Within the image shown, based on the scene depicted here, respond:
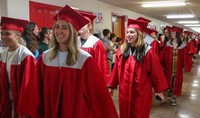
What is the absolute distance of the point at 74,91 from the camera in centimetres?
180

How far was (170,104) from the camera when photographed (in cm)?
512

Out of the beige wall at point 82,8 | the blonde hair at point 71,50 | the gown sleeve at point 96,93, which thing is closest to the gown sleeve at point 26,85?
the blonde hair at point 71,50

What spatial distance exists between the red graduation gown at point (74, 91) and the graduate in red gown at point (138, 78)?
87 cm

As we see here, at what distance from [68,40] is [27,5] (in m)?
3.58

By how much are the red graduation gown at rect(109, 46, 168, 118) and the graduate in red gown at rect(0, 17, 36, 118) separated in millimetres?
1064

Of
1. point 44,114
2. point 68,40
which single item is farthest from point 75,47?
point 44,114

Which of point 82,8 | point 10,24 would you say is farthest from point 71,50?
point 82,8

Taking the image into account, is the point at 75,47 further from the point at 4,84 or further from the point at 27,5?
the point at 27,5

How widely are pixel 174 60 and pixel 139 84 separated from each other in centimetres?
274

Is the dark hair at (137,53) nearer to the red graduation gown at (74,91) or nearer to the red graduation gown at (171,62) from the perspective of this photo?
the red graduation gown at (74,91)

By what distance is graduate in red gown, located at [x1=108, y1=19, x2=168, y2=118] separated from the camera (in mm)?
2725

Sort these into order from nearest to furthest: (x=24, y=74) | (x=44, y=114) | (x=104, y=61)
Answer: (x=44, y=114) < (x=24, y=74) < (x=104, y=61)

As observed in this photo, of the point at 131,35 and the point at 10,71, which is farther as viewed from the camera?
the point at 131,35

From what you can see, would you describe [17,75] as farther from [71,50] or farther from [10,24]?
[71,50]
